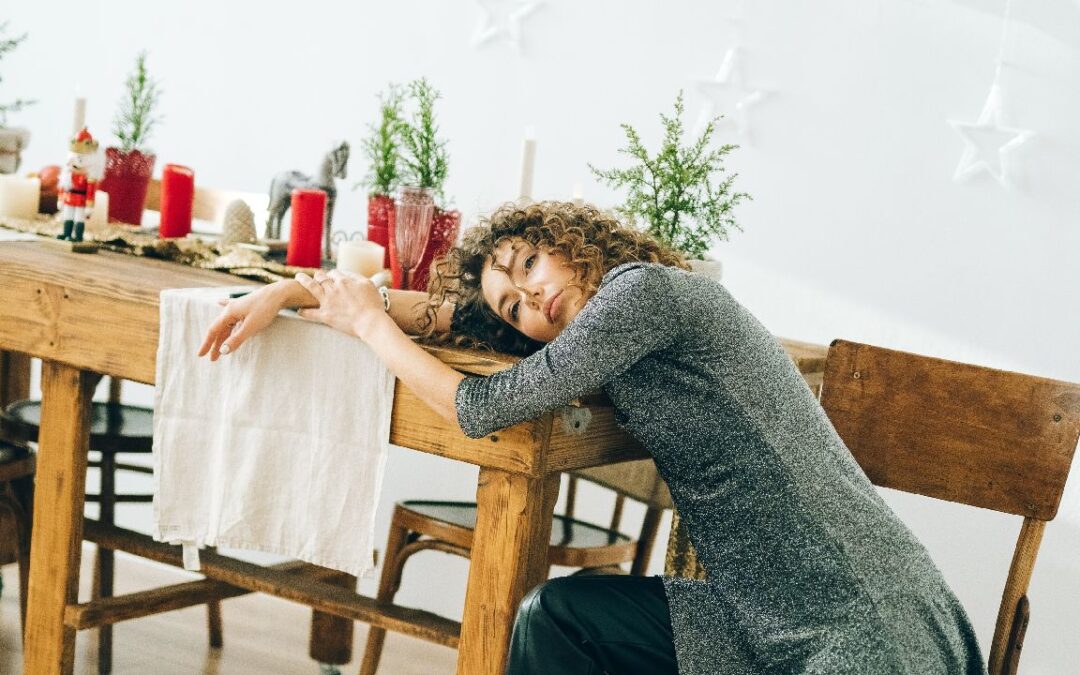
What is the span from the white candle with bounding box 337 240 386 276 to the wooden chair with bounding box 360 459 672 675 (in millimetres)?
468

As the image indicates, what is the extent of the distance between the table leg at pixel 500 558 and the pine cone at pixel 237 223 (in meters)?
0.99

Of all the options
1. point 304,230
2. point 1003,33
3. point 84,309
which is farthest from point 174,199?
point 1003,33

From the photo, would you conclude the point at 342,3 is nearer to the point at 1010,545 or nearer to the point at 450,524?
the point at 450,524

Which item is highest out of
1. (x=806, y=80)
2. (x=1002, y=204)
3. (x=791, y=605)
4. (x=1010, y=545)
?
(x=806, y=80)

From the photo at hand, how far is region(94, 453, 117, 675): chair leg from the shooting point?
263 centimetres

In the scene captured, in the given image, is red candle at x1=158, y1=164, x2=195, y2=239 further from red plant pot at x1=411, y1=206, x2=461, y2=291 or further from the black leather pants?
the black leather pants

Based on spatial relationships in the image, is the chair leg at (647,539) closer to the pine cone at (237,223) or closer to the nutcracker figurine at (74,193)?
the pine cone at (237,223)

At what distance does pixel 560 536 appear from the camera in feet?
7.69

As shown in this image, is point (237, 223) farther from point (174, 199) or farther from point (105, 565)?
point (105, 565)

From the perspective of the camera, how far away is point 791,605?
1566 mm

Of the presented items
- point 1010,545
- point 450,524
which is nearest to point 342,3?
point 450,524

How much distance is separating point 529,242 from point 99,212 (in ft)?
3.66

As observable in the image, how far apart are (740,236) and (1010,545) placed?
0.94 meters

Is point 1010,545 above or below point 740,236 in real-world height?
below
